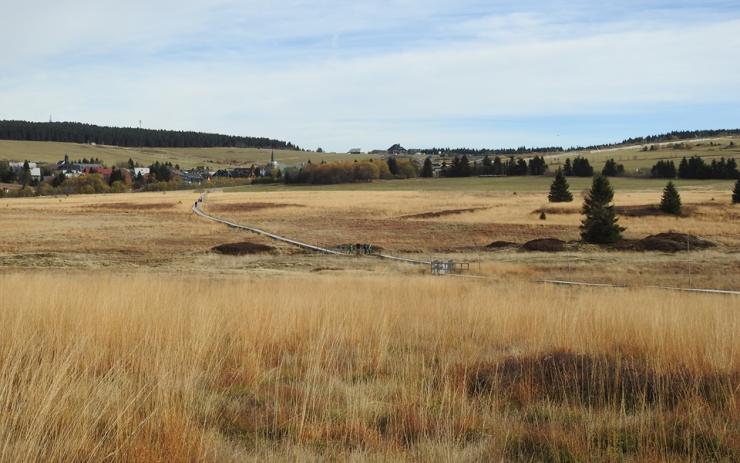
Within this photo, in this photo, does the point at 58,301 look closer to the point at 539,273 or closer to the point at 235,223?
the point at 539,273

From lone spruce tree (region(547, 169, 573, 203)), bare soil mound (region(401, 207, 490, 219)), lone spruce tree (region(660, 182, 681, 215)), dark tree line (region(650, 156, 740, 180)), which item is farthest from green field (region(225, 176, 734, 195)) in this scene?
lone spruce tree (region(660, 182, 681, 215))

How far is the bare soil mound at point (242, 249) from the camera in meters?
45.0

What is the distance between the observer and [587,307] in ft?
37.9

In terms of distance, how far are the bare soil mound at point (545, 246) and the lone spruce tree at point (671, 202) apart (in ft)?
102

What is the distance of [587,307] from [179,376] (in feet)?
25.1

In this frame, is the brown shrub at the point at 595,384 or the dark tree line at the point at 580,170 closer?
the brown shrub at the point at 595,384

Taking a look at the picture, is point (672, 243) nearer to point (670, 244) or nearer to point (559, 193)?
point (670, 244)

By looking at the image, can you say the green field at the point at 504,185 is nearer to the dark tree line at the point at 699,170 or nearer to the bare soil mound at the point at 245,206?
the dark tree line at the point at 699,170

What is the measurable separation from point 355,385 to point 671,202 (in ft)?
254

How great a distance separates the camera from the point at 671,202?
7600 cm

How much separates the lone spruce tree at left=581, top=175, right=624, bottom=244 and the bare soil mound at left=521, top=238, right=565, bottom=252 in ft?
10.1

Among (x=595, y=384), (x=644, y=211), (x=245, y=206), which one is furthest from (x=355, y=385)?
(x=245, y=206)

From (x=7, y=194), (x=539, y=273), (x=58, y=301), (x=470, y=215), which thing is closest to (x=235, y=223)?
(x=470, y=215)

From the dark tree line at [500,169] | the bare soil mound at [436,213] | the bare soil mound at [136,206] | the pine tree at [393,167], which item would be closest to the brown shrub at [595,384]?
the bare soil mound at [436,213]
